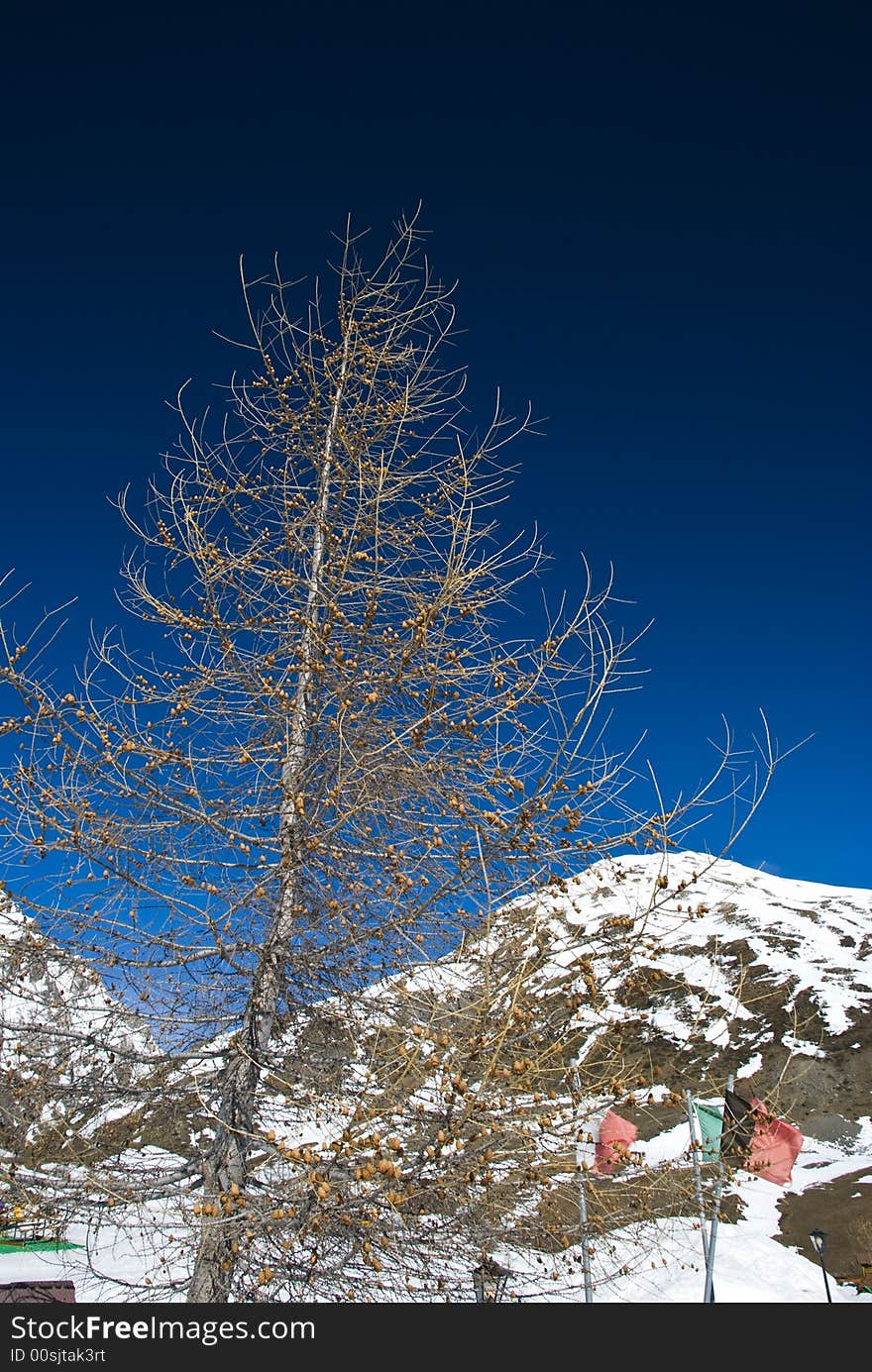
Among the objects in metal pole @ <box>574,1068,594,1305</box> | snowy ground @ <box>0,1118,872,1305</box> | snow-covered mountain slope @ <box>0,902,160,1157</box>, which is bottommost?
snowy ground @ <box>0,1118,872,1305</box>

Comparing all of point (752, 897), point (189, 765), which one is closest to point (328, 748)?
point (189, 765)

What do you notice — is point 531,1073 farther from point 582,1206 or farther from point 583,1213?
point 583,1213

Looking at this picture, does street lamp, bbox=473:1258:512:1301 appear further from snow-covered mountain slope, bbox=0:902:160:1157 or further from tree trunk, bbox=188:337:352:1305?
snow-covered mountain slope, bbox=0:902:160:1157

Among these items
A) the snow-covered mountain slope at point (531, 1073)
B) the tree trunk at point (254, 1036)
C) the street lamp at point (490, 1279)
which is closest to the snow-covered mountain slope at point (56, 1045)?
the snow-covered mountain slope at point (531, 1073)

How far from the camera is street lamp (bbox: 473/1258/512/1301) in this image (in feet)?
12.8

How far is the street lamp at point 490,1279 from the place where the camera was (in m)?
3.89

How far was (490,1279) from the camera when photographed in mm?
3865

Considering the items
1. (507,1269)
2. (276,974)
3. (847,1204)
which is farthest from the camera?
(847,1204)

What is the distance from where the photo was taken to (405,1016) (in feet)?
14.1

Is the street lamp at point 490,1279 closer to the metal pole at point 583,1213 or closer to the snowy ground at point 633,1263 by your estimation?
the snowy ground at point 633,1263

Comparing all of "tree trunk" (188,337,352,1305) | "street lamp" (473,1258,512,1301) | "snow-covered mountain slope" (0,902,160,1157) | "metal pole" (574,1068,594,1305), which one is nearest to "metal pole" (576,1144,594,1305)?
"metal pole" (574,1068,594,1305)

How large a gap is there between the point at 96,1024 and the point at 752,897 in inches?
6177
